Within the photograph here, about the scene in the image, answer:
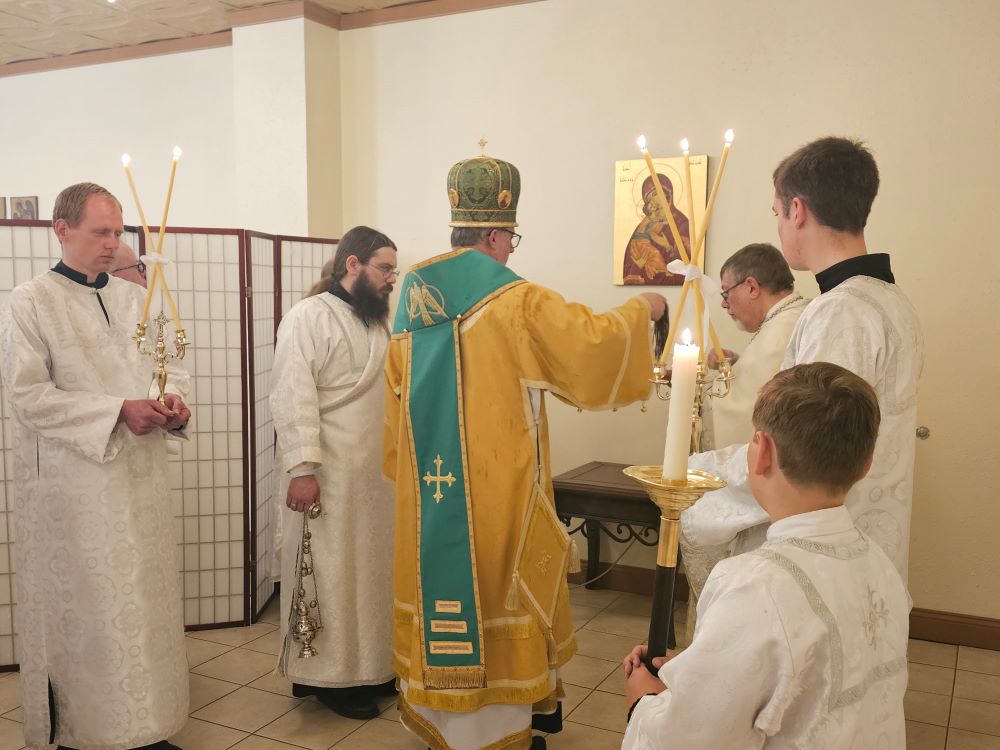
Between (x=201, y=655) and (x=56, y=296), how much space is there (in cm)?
197

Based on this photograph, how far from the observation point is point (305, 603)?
3441 mm

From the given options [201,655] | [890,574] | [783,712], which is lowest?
[201,655]

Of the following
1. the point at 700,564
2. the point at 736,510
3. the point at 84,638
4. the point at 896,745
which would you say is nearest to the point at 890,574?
the point at 896,745

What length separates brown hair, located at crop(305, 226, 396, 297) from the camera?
3.58m

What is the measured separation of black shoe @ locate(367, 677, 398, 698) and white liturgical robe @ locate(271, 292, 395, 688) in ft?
0.32

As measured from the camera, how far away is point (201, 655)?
4156mm

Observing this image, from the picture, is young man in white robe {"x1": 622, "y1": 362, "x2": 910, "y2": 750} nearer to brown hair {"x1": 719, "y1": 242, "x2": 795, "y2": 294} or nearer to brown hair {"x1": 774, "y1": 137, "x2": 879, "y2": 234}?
brown hair {"x1": 774, "y1": 137, "x2": 879, "y2": 234}

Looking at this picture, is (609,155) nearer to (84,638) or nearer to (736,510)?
(736,510)

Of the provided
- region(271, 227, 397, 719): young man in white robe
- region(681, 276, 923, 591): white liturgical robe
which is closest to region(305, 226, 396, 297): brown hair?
region(271, 227, 397, 719): young man in white robe

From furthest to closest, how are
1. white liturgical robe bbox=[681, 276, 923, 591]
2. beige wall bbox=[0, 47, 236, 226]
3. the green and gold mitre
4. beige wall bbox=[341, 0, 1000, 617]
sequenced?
beige wall bbox=[0, 47, 236, 226], beige wall bbox=[341, 0, 1000, 617], the green and gold mitre, white liturgical robe bbox=[681, 276, 923, 591]

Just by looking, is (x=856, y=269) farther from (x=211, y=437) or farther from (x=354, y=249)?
(x=211, y=437)

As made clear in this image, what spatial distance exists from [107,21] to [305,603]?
4.43 m

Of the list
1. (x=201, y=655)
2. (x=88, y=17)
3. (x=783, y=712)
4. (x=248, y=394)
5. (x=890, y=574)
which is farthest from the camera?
(x=88, y=17)

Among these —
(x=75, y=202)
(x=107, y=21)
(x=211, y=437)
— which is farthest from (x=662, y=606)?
(x=107, y=21)
